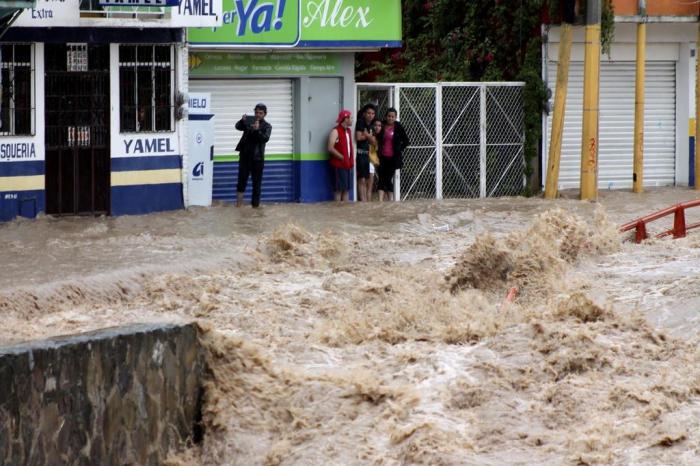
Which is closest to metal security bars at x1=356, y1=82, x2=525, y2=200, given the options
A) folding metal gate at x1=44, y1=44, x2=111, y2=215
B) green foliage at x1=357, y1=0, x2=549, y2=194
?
green foliage at x1=357, y1=0, x2=549, y2=194

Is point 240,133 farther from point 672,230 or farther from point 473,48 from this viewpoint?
point 672,230

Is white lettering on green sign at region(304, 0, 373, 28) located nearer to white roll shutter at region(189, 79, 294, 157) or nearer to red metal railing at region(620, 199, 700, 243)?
white roll shutter at region(189, 79, 294, 157)

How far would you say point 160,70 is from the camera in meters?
20.2

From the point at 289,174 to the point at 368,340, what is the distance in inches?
427

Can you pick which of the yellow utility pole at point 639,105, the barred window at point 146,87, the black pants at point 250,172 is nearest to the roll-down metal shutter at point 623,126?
the yellow utility pole at point 639,105

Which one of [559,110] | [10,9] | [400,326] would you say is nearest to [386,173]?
[559,110]

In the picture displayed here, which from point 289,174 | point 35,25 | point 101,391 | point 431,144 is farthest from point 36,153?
point 101,391

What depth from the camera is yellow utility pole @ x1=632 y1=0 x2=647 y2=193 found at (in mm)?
24391

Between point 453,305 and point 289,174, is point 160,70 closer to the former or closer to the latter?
point 289,174

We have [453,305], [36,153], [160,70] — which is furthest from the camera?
[160,70]

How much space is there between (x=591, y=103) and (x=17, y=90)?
928 cm

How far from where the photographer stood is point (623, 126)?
85.5 feet

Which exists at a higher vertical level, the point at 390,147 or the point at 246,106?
the point at 246,106

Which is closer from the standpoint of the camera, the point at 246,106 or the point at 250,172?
the point at 250,172
